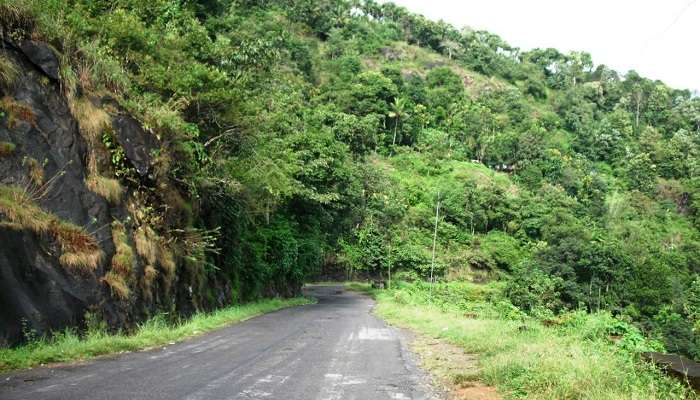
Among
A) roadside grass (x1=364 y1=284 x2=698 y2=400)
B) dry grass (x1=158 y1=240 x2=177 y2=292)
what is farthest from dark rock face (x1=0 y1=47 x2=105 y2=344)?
roadside grass (x1=364 y1=284 x2=698 y2=400)

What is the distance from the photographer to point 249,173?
72.4 feet

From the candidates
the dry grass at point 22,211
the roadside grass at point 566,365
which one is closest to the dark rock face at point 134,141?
the dry grass at point 22,211

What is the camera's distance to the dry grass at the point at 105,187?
12.7 metres

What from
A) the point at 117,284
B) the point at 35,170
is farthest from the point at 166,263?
the point at 35,170

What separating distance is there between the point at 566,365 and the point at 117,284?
974cm

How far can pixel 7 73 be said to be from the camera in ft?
37.2

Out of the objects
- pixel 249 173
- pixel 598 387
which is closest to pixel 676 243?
pixel 249 173

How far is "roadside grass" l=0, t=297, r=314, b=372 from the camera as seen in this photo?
8.34 metres

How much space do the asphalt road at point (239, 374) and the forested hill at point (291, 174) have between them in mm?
2141

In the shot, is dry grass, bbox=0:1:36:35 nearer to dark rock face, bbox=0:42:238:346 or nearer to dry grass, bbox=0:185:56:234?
dark rock face, bbox=0:42:238:346

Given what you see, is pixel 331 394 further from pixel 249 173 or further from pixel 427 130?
pixel 427 130

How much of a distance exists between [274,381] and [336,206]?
29752 millimetres

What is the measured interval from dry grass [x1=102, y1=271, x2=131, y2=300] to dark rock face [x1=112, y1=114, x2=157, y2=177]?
3.49 m

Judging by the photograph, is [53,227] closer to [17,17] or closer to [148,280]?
[148,280]
